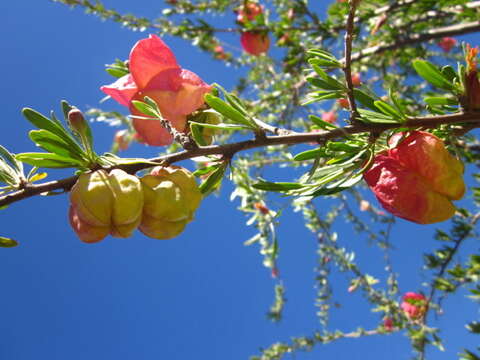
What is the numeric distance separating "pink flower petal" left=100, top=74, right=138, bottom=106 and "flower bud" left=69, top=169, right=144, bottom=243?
0.91 feet

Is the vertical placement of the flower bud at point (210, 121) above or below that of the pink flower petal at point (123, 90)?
above

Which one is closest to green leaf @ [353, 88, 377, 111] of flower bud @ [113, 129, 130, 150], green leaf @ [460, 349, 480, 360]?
green leaf @ [460, 349, 480, 360]

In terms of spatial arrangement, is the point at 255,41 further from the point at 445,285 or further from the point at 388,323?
the point at 388,323

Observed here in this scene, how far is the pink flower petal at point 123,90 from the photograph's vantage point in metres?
0.94

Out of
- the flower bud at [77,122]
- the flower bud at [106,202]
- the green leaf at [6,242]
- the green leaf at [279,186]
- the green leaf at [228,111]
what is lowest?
the green leaf at [6,242]

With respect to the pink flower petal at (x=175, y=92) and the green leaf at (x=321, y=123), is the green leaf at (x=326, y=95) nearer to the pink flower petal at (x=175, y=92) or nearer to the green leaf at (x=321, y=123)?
the green leaf at (x=321, y=123)

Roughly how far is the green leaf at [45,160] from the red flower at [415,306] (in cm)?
232

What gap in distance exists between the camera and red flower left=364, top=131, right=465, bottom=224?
771 millimetres

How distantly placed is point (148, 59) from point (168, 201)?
0.36 meters

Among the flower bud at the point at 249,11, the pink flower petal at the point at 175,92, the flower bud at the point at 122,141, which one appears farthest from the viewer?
the flower bud at the point at 122,141

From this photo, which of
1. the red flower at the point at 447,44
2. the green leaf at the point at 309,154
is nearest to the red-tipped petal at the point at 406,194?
the green leaf at the point at 309,154

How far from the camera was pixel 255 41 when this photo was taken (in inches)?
116

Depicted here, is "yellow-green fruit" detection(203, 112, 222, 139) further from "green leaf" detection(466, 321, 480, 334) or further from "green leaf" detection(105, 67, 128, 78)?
"green leaf" detection(466, 321, 480, 334)

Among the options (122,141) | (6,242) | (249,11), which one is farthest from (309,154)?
(122,141)
